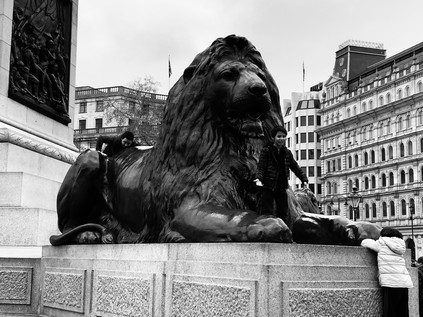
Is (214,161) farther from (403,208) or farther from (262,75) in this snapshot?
(403,208)

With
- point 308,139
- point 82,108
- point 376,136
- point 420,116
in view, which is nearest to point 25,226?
point 420,116

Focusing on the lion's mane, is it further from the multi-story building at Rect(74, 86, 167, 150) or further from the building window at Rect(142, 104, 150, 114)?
the multi-story building at Rect(74, 86, 167, 150)

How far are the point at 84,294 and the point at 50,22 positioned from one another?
8584mm

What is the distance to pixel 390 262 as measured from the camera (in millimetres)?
5051

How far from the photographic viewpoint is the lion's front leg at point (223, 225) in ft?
15.6

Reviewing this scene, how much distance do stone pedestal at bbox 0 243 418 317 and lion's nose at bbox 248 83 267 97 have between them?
1.48 meters

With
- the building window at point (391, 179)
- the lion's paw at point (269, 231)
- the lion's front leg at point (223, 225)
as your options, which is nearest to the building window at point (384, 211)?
the building window at point (391, 179)

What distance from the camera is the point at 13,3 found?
474 inches

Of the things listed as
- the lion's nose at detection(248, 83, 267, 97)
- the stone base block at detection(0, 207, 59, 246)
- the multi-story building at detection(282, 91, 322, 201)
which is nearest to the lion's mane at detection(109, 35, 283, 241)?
the lion's nose at detection(248, 83, 267, 97)

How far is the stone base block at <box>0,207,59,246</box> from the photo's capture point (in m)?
9.38

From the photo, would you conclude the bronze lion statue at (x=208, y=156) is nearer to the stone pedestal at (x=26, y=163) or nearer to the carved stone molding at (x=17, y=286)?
the carved stone molding at (x=17, y=286)

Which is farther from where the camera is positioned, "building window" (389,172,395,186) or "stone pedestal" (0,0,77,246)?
"building window" (389,172,395,186)

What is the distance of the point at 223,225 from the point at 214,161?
82 centimetres

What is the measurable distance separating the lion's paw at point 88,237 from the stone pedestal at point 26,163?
2773mm
